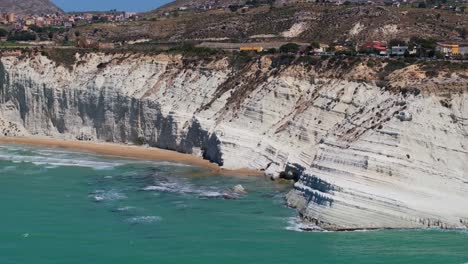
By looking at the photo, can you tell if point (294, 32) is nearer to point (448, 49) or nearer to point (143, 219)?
point (448, 49)

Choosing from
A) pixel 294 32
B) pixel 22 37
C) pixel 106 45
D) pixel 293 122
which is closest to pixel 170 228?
pixel 293 122

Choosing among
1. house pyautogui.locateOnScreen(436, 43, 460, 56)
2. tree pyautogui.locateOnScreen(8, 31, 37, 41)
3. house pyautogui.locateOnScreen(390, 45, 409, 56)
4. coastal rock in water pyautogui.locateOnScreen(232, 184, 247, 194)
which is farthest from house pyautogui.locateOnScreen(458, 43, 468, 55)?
tree pyautogui.locateOnScreen(8, 31, 37, 41)

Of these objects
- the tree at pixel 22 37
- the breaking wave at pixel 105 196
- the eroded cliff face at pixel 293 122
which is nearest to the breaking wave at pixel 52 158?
the eroded cliff face at pixel 293 122

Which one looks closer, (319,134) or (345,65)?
(319,134)

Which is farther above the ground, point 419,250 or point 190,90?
point 190,90

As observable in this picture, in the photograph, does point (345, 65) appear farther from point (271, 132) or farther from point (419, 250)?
point (419, 250)

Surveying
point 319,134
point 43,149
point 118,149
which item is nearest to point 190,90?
point 118,149
